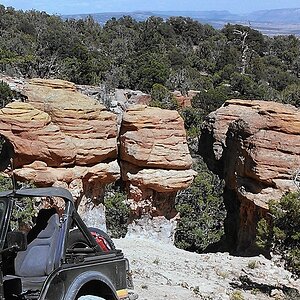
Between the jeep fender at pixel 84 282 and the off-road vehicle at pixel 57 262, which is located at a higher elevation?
the off-road vehicle at pixel 57 262

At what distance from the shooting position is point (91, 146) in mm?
19641

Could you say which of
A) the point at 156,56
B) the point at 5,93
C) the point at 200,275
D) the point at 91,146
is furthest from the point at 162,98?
the point at 200,275

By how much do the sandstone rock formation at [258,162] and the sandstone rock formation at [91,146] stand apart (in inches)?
82.5

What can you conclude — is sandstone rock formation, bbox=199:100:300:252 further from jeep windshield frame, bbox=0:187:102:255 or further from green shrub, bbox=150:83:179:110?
green shrub, bbox=150:83:179:110

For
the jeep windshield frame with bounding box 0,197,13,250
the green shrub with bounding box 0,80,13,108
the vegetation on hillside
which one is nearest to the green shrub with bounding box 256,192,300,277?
the jeep windshield frame with bounding box 0,197,13,250

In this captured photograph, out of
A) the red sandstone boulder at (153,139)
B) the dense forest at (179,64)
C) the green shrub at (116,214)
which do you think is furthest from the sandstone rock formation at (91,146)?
the dense forest at (179,64)

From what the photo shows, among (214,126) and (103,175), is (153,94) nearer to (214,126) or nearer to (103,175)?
(214,126)

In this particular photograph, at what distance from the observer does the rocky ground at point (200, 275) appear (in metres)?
13.3

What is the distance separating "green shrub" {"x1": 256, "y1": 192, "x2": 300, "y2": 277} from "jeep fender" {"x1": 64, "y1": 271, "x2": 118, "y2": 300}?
27.5ft

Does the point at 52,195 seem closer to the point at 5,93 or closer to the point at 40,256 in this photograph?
the point at 40,256

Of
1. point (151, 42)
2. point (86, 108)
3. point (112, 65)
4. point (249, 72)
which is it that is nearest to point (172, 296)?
point (86, 108)

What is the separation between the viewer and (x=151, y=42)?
6169 cm

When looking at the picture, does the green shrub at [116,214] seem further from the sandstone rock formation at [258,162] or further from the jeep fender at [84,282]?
the jeep fender at [84,282]

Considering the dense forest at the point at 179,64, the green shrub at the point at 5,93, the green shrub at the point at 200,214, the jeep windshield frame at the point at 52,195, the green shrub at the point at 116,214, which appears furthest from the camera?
the green shrub at the point at 5,93
